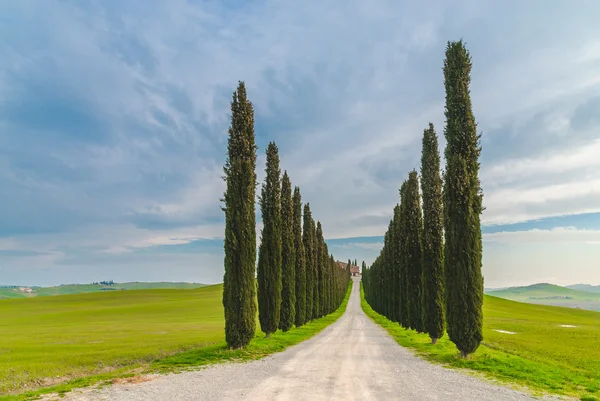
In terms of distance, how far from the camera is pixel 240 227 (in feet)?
73.1

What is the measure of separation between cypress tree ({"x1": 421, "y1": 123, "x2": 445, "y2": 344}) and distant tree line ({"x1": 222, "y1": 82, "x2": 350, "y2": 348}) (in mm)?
10775

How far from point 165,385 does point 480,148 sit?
17.7 m

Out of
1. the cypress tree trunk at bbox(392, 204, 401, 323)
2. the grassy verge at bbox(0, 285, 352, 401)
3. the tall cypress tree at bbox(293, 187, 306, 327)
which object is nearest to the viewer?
the grassy verge at bbox(0, 285, 352, 401)

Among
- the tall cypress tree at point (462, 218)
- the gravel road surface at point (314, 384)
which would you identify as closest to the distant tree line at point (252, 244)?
the gravel road surface at point (314, 384)

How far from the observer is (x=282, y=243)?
1352 inches

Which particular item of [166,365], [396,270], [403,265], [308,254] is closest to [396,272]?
[396,270]

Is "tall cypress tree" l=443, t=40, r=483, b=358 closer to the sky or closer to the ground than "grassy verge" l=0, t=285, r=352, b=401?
closer to the sky

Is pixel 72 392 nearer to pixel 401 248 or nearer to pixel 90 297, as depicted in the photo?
pixel 401 248

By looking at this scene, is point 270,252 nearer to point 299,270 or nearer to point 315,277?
point 299,270

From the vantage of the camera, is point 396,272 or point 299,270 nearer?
point 299,270

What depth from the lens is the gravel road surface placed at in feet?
34.7

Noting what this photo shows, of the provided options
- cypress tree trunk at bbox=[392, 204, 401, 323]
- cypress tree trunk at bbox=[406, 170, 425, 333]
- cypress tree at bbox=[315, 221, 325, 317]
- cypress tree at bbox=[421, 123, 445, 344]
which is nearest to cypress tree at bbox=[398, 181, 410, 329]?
cypress tree trunk at bbox=[406, 170, 425, 333]

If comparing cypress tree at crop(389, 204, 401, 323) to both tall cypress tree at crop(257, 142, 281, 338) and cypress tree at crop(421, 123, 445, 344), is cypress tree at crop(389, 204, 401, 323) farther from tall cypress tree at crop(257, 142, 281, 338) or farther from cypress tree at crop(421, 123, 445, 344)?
tall cypress tree at crop(257, 142, 281, 338)

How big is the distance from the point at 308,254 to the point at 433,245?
73.6 feet
